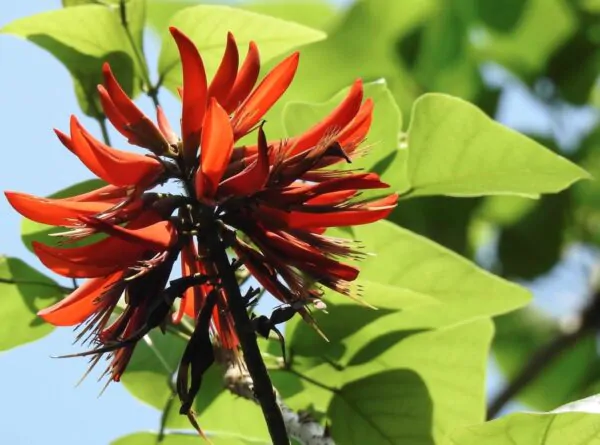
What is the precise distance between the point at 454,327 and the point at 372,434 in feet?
0.44

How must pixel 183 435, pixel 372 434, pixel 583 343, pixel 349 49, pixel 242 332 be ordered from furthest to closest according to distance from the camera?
pixel 583 343 → pixel 349 49 → pixel 183 435 → pixel 372 434 → pixel 242 332

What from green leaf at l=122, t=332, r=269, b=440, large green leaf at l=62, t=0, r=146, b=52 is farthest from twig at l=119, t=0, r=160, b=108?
green leaf at l=122, t=332, r=269, b=440

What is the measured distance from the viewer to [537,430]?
0.67m

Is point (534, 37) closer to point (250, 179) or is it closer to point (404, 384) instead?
point (404, 384)

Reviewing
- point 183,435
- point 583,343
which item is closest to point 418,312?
point 183,435

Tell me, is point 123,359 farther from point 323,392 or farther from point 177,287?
point 323,392

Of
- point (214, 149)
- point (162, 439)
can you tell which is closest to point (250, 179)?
point (214, 149)

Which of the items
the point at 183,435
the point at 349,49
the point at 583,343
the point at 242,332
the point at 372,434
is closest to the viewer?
the point at 242,332

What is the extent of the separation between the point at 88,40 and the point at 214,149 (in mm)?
407

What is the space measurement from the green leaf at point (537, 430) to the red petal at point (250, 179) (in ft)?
0.68

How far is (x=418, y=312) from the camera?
3.04 ft

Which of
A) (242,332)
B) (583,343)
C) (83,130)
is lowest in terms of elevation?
(583,343)

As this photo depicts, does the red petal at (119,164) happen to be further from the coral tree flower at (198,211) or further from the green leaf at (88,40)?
the green leaf at (88,40)

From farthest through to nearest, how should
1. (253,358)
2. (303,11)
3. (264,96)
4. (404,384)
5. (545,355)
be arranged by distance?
(303,11) < (545,355) < (404,384) < (264,96) < (253,358)
